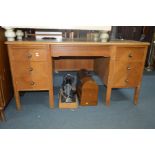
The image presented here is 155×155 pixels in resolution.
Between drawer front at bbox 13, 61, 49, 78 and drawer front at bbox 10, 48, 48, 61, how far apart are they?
0.04 m

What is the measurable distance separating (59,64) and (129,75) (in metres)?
1.56

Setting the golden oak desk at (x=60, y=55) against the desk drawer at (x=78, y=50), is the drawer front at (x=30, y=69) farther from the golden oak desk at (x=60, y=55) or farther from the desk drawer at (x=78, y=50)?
the desk drawer at (x=78, y=50)

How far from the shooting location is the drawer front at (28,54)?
138 cm

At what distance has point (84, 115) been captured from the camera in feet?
4.96

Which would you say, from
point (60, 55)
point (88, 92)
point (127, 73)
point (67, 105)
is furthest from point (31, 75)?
point (127, 73)

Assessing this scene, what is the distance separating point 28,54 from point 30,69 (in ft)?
0.49

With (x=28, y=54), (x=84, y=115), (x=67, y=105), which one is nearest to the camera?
(x=28, y=54)

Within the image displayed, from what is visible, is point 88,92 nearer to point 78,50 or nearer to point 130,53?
point 78,50

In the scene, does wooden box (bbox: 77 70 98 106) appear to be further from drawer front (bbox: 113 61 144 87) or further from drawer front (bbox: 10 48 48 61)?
drawer front (bbox: 10 48 48 61)

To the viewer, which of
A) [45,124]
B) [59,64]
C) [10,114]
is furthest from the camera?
[59,64]

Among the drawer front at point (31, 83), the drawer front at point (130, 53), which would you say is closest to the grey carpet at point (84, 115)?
the drawer front at point (31, 83)
